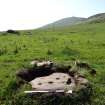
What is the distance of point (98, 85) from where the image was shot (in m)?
20.1

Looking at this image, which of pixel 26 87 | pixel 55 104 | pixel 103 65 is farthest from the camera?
pixel 103 65

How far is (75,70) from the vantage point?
68.5 ft

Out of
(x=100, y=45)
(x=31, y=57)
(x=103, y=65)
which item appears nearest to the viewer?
(x=103, y=65)

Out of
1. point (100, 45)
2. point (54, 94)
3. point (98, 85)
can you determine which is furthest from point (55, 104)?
point (100, 45)

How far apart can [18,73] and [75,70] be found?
377 cm

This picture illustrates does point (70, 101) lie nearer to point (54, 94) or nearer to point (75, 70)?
point (54, 94)

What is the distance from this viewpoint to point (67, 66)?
21578mm

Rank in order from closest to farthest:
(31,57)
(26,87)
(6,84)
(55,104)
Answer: (55,104)
(26,87)
(6,84)
(31,57)

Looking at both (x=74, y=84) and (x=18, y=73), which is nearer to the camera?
(x=74, y=84)

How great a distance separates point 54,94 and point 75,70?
359 centimetres

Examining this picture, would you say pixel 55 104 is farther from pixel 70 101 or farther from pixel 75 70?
pixel 75 70

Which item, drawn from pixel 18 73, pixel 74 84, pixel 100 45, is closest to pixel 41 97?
pixel 74 84

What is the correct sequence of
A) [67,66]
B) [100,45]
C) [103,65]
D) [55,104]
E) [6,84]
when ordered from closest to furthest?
[55,104] → [6,84] → [67,66] → [103,65] → [100,45]

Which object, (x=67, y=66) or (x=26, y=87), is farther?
(x=67, y=66)
